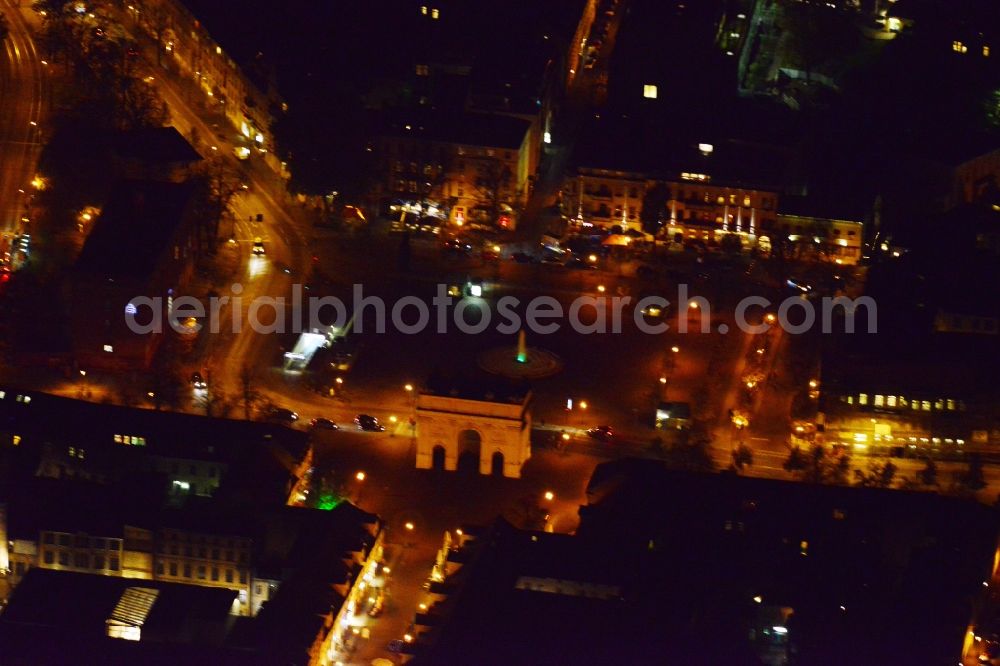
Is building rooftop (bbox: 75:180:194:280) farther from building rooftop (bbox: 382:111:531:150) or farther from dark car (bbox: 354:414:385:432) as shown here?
building rooftop (bbox: 382:111:531:150)

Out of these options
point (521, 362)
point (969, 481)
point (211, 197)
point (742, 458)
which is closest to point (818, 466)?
point (742, 458)

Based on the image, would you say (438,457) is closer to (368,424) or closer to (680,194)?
(368,424)

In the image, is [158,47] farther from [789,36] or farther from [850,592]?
[850,592]

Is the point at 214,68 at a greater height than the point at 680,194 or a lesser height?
greater

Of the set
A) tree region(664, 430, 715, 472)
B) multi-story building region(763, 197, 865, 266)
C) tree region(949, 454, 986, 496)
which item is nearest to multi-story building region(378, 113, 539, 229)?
multi-story building region(763, 197, 865, 266)

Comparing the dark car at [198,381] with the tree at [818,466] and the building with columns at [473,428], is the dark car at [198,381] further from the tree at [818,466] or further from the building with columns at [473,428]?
the tree at [818,466]

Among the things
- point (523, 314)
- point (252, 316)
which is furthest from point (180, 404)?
point (523, 314)
